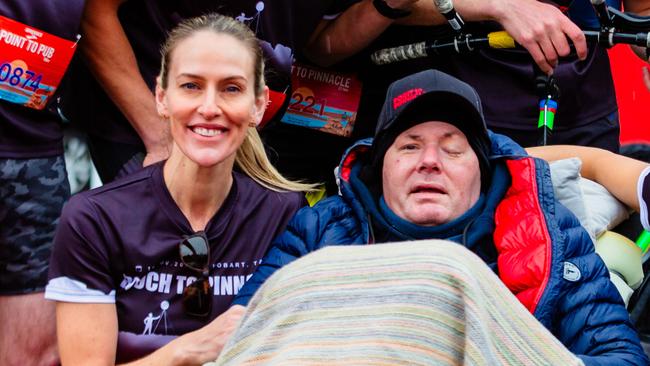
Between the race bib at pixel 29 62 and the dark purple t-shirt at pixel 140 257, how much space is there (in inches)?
15.3

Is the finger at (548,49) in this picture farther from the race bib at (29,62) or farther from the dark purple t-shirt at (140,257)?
the race bib at (29,62)

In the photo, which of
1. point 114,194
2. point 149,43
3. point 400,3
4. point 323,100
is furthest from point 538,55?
point 114,194

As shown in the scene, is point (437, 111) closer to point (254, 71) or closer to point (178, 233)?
point (254, 71)

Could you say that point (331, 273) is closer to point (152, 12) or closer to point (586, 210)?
point (586, 210)

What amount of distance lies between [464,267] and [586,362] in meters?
0.47

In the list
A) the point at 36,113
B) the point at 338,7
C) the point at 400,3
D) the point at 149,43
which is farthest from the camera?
the point at 338,7

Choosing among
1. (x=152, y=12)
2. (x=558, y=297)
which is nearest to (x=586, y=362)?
(x=558, y=297)

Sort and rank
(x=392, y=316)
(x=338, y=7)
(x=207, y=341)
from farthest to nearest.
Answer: (x=338, y=7), (x=207, y=341), (x=392, y=316)

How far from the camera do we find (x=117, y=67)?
8.56 feet

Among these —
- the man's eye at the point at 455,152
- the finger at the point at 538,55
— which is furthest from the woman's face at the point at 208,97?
the finger at the point at 538,55

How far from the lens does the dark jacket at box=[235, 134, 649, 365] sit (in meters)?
2.16

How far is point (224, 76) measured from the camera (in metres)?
2.36

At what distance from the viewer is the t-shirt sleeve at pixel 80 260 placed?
222 centimetres

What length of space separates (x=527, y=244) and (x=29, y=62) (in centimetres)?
136
